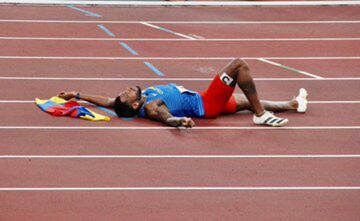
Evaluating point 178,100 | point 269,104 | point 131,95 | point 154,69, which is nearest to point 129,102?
point 131,95

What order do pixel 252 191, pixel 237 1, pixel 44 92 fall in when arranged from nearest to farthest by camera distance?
pixel 252 191, pixel 44 92, pixel 237 1

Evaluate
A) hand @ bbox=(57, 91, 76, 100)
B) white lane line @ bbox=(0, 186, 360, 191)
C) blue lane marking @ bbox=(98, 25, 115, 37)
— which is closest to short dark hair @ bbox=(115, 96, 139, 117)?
hand @ bbox=(57, 91, 76, 100)

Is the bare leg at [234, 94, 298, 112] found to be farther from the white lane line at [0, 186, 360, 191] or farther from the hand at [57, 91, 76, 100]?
the white lane line at [0, 186, 360, 191]

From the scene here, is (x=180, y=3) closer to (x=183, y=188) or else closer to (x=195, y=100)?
(x=195, y=100)

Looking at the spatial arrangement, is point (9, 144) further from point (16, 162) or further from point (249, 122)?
point (249, 122)

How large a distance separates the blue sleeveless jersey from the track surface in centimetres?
19

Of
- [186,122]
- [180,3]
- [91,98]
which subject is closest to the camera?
[186,122]

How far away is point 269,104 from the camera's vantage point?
1095 cm

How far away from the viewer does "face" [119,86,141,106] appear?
10.4m

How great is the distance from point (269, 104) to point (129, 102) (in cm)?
151

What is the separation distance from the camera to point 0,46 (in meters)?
13.7

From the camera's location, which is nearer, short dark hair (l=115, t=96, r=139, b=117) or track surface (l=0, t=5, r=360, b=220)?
track surface (l=0, t=5, r=360, b=220)

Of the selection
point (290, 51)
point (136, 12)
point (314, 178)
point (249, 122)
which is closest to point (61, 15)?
point (136, 12)

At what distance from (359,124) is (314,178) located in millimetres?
1822
